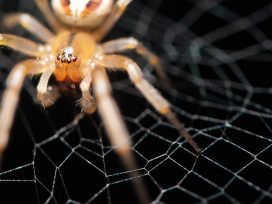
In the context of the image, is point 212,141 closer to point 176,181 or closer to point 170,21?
point 176,181

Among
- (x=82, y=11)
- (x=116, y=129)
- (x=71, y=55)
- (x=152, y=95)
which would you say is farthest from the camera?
(x=82, y=11)

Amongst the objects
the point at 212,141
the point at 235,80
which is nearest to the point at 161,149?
the point at 212,141

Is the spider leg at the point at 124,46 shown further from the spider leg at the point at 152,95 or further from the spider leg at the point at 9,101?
the spider leg at the point at 9,101

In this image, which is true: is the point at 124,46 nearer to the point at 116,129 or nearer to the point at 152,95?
the point at 152,95

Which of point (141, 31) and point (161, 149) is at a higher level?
point (141, 31)

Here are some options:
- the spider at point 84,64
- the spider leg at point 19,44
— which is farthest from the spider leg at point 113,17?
the spider leg at point 19,44

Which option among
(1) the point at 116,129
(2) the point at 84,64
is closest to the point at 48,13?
(2) the point at 84,64

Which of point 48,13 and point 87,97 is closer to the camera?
point 87,97
